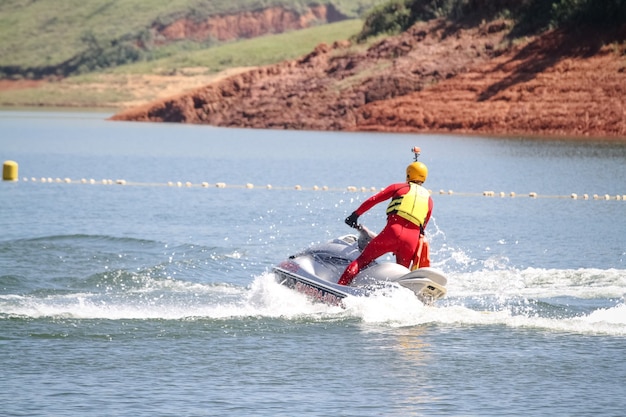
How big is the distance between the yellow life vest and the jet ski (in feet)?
1.77

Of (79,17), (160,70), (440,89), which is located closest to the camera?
(440,89)

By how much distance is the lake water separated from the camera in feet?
39.7

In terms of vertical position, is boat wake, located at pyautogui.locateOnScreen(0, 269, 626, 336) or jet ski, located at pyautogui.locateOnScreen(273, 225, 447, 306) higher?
jet ski, located at pyautogui.locateOnScreen(273, 225, 447, 306)

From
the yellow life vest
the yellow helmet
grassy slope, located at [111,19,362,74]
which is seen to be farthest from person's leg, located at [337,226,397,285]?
grassy slope, located at [111,19,362,74]

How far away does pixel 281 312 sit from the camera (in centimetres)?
1566

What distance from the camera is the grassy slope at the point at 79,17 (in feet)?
496

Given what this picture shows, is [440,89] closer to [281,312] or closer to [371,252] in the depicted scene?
[371,252]

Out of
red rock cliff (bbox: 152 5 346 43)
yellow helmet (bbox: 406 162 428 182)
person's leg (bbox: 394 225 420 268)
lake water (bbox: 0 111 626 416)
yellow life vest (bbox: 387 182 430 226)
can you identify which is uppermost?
red rock cliff (bbox: 152 5 346 43)

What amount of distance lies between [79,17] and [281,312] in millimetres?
155160

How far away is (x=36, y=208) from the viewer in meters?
28.3

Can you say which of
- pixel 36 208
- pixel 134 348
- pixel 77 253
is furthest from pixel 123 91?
pixel 134 348

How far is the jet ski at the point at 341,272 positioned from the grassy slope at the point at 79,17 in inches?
5281

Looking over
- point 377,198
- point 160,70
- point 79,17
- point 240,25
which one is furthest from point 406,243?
point 79,17

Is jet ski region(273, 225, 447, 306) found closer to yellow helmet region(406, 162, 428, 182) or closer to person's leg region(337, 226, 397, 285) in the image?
person's leg region(337, 226, 397, 285)
